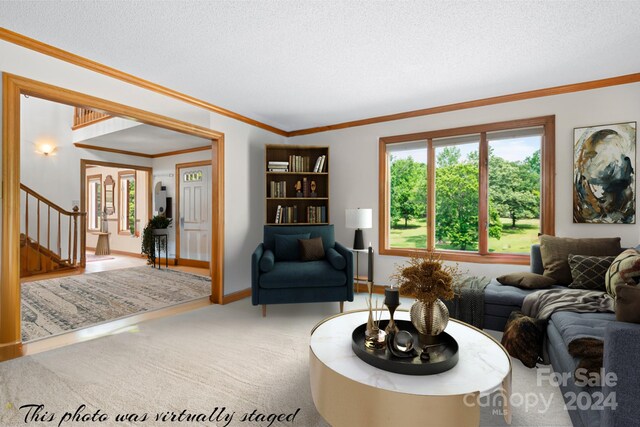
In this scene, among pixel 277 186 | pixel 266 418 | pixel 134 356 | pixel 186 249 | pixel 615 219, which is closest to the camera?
pixel 266 418

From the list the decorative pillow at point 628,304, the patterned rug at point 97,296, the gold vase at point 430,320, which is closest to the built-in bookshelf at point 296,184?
the patterned rug at point 97,296

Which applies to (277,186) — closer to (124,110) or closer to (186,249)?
(124,110)

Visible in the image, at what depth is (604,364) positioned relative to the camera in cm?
132

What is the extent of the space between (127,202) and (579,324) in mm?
9279

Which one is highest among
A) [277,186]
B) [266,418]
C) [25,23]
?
[25,23]

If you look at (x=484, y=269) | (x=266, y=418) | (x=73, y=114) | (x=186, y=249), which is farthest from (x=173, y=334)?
(x=73, y=114)

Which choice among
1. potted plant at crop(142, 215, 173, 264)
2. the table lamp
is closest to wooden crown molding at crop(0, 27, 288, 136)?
the table lamp

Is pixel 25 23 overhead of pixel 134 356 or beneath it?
overhead

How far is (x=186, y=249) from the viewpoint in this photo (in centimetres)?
685

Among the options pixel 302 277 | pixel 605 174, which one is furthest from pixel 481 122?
pixel 302 277

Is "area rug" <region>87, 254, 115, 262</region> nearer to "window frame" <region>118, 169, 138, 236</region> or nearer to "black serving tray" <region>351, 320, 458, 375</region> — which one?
"window frame" <region>118, 169, 138, 236</region>

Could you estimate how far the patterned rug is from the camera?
3314 millimetres

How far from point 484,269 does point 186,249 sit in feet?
18.8

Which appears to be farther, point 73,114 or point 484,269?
point 73,114
